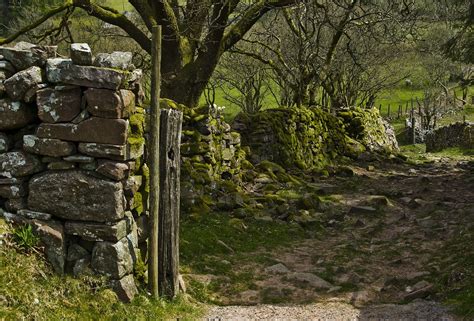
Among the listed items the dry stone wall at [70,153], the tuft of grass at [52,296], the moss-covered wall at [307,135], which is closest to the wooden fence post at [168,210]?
the tuft of grass at [52,296]

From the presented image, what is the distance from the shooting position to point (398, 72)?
34.3m

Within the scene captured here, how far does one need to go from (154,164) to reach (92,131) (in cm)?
84

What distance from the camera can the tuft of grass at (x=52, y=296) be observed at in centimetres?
522

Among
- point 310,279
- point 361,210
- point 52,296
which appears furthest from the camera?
point 361,210

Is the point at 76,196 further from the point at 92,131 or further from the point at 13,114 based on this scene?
the point at 13,114

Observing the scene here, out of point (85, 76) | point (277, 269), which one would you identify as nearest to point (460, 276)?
point (277, 269)

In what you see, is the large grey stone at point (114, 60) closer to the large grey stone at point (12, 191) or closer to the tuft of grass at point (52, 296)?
the large grey stone at point (12, 191)

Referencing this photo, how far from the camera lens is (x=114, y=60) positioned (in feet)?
20.1

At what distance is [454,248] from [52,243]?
6701 mm

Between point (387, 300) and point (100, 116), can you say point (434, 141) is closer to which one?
point (387, 300)

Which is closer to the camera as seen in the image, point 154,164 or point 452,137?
point 154,164

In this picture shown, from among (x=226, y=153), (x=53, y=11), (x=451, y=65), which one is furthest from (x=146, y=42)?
(x=451, y=65)

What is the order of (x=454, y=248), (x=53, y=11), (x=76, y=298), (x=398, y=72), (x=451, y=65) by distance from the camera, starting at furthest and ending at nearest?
(x=451, y=65) < (x=398, y=72) < (x=53, y=11) < (x=454, y=248) < (x=76, y=298)

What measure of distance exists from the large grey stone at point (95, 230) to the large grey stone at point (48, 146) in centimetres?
84
